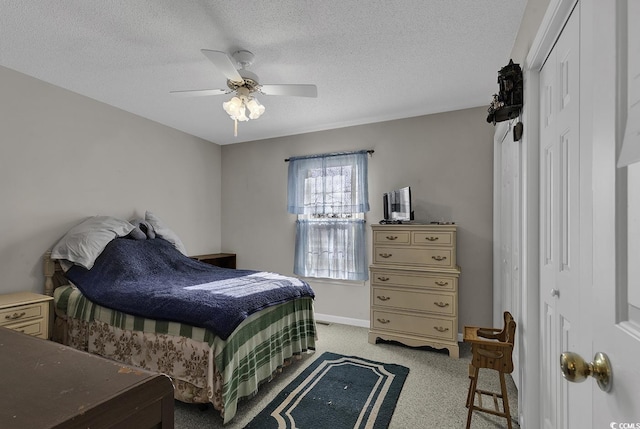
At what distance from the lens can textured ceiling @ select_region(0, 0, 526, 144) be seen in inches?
73.9

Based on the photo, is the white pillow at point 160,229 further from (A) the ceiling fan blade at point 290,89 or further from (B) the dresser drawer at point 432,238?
(B) the dresser drawer at point 432,238

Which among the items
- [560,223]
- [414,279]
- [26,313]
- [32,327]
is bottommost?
[32,327]

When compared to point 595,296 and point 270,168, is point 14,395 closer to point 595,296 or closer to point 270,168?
point 595,296

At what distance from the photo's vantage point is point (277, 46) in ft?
7.37

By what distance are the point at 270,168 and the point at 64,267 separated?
2693 mm

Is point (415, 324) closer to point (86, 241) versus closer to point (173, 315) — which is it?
point (173, 315)

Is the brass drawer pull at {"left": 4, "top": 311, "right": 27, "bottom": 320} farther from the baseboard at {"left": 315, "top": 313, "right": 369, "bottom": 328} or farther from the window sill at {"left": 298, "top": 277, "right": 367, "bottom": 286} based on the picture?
the baseboard at {"left": 315, "top": 313, "right": 369, "bottom": 328}

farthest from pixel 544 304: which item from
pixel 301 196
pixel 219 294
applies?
pixel 301 196

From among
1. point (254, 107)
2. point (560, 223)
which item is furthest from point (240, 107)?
point (560, 223)

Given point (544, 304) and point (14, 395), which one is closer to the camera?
point (14, 395)

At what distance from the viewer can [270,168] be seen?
4551 mm

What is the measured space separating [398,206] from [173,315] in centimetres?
248

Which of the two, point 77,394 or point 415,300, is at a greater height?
point 77,394

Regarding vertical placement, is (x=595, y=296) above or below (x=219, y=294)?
above
